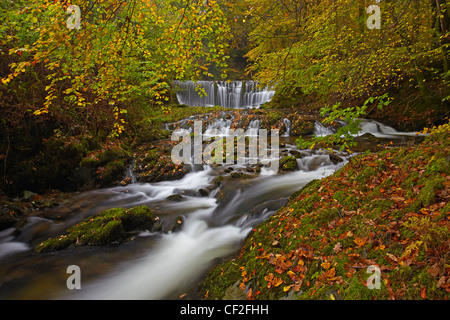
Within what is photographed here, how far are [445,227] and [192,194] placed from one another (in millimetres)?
6233

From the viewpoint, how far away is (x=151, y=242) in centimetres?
517

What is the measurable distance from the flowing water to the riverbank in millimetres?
1371

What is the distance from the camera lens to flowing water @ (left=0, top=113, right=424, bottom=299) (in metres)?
4.01

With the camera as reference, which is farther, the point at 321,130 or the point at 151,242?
the point at 321,130

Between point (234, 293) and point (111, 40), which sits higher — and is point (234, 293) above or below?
below

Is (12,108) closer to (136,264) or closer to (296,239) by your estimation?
(136,264)

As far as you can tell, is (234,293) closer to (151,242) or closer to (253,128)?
(151,242)

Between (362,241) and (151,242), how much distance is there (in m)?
4.15

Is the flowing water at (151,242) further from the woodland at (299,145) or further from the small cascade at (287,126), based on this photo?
the small cascade at (287,126)

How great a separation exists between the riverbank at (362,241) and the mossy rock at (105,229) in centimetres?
265

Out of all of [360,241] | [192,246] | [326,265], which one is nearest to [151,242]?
[192,246]

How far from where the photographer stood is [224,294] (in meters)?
2.77

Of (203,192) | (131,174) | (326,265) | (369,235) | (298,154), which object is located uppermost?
(298,154)
